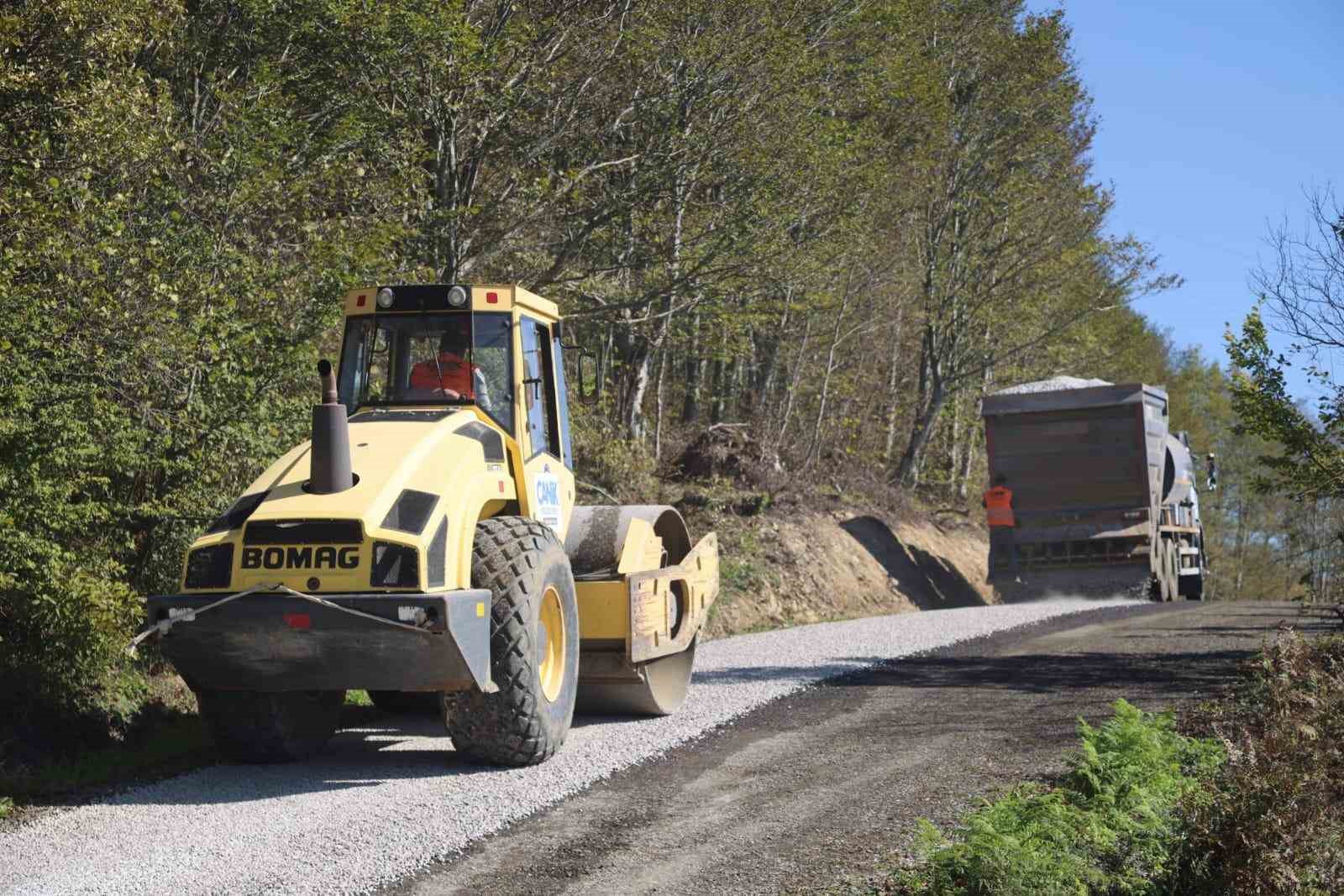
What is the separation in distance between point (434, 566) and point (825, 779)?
9.00ft

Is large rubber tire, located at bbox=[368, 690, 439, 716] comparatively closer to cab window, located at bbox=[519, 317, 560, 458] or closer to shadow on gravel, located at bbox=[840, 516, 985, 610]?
cab window, located at bbox=[519, 317, 560, 458]

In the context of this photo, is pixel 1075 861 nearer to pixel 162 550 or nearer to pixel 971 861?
pixel 971 861

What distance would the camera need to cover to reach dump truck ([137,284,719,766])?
827 centimetres

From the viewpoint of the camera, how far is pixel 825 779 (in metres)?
8.76

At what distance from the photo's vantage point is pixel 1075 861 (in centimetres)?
648

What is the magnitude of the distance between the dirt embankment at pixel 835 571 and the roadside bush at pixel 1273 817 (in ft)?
36.9

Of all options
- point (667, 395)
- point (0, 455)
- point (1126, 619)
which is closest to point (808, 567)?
point (1126, 619)

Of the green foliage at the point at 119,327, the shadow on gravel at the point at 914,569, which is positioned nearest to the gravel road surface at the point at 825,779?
the green foliage at the point at 119,327

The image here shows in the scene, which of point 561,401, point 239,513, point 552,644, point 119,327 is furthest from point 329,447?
point 119,327

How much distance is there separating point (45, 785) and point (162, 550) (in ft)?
9.99

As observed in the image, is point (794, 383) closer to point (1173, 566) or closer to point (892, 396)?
point (1173, 566)

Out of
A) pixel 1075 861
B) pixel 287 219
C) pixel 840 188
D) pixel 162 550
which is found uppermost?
pixel 840 188

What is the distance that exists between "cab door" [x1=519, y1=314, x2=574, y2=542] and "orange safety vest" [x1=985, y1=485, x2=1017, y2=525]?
1496 cm

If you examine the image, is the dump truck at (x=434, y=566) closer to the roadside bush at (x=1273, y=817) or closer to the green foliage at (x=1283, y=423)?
the roadside bush at (x=1273, y=817)
